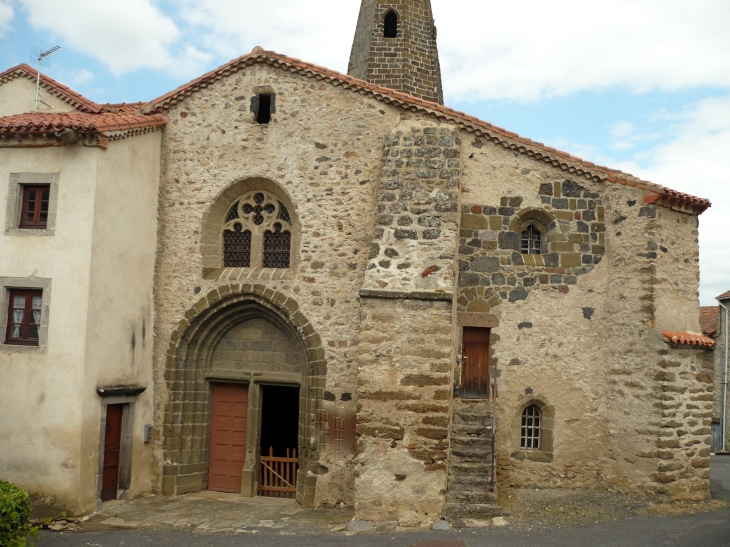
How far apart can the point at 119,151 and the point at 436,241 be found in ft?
17.3

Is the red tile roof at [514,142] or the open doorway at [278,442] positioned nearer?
the red tile roof at [514,142]

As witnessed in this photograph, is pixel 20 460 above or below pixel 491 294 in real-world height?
below

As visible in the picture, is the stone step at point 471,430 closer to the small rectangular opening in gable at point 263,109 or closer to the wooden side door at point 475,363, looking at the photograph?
the wooden side door at point 475,363

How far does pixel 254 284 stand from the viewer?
11.0m

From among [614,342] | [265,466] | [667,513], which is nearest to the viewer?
[667,513]

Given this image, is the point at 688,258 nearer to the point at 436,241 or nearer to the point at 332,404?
the point at 436,241

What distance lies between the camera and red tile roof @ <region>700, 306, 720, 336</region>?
69.7 ft

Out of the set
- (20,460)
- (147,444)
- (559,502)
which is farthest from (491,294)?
(20,460)

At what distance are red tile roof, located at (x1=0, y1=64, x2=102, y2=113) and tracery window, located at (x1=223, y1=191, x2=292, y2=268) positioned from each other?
350cm

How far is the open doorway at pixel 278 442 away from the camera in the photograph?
11180 mm

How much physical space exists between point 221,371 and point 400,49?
27.1ft

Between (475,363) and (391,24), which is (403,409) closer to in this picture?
(475,363)

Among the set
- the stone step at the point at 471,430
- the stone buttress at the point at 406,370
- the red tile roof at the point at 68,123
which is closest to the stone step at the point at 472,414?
the stone step at the point at 471,430

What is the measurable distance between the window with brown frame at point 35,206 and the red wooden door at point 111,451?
3.11 metres
